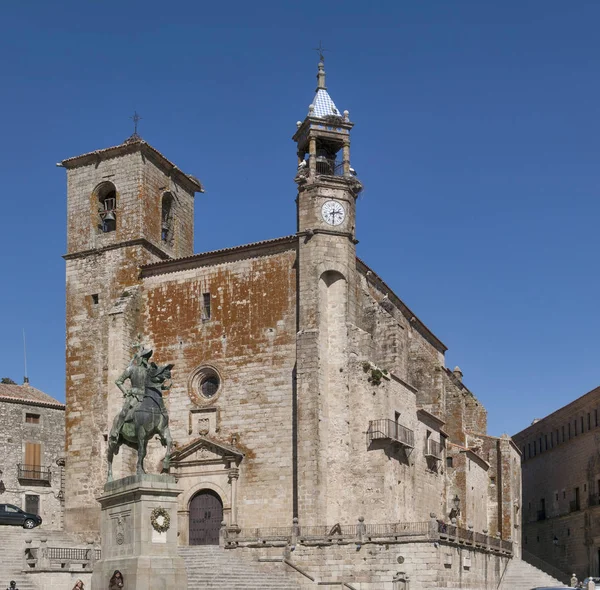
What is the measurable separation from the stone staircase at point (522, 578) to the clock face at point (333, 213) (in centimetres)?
1521

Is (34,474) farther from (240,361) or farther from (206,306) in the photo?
(240,361)

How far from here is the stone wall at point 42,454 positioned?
46312 mm

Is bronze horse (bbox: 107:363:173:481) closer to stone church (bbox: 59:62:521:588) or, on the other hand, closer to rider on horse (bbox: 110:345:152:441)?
rider on horse (bbox: 110:345:152:441)

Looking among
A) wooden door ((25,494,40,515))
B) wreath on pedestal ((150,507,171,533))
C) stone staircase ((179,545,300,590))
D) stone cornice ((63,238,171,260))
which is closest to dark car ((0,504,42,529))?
stone staircase ((179,545,300,590))

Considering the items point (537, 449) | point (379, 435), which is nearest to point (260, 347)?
point (379, 435)

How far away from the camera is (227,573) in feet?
Answer: 103

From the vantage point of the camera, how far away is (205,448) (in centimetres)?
3825

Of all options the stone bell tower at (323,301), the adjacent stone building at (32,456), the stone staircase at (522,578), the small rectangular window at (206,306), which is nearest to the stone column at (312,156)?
the stone bell tower at (323,301)

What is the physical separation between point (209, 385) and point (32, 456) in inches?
479

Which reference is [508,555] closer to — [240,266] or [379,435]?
[379,435]

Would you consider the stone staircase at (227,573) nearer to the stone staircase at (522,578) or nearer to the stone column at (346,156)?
the stone staircase at (522,578)

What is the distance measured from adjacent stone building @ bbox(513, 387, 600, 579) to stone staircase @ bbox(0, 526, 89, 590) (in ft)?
92.7

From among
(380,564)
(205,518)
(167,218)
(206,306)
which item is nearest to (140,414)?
(380,564)

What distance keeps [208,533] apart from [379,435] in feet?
23.0
